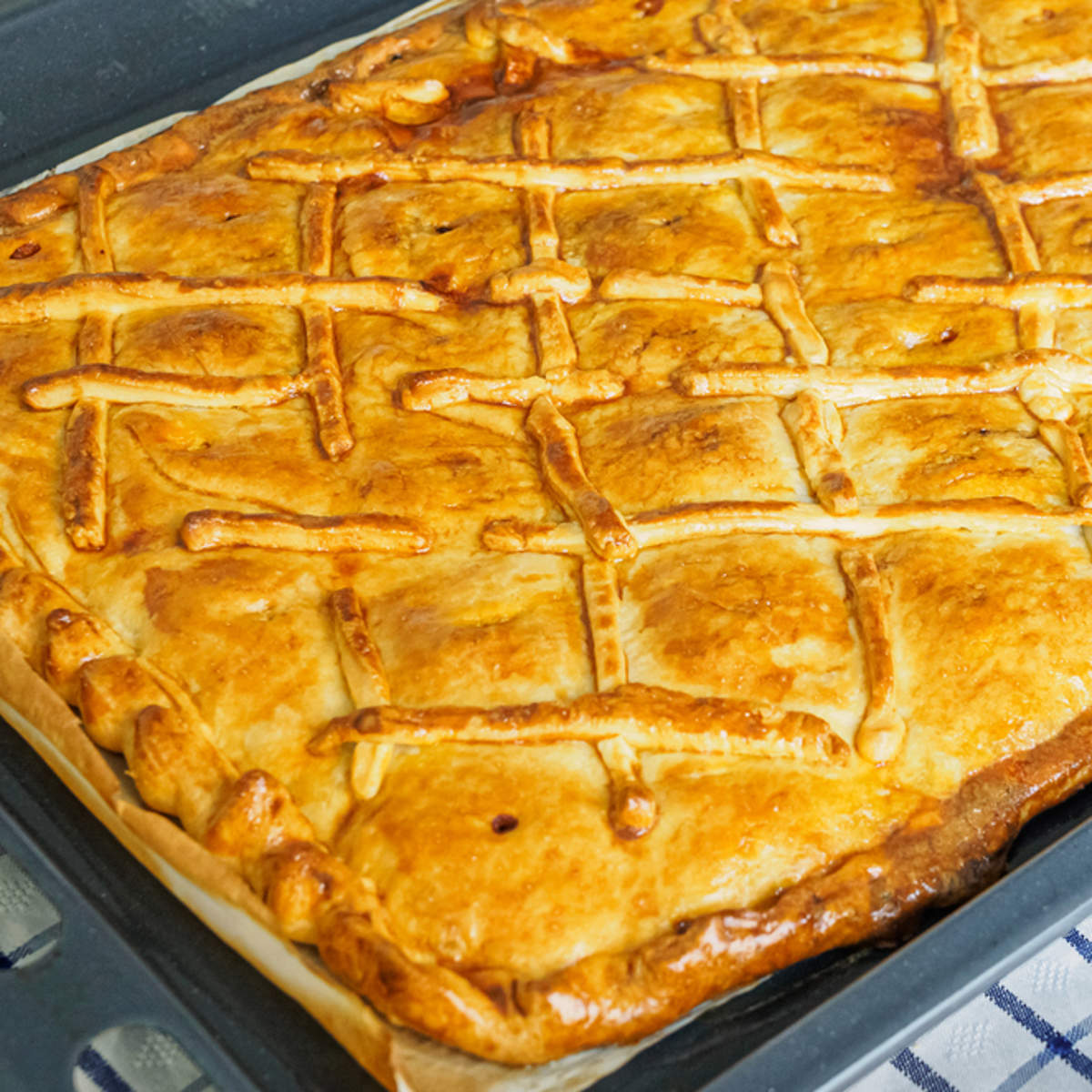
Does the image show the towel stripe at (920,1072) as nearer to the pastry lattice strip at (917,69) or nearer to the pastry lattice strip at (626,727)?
the pastry lattice strip at (626,727)

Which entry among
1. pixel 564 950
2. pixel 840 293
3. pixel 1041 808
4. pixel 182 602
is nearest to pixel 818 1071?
pixel 564 950

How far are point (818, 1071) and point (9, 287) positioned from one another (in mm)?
2032

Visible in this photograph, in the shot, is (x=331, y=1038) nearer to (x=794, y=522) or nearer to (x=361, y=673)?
(x=361, y=673)

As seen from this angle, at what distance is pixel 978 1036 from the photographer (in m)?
2.17

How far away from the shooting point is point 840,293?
2600mm

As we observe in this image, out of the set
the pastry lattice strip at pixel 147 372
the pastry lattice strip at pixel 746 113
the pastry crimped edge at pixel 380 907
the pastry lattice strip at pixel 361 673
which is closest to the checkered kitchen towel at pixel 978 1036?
the pastry crimped edge at pixel 380 907

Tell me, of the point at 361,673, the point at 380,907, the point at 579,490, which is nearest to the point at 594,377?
the point at 579,490

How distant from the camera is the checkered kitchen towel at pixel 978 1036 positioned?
193 centimetres

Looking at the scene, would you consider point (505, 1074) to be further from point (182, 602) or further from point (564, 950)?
point (182, 602)

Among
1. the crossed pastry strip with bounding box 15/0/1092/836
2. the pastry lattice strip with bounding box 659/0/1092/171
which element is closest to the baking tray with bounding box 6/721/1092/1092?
the crossed pastry strip with bounding box 15/0/1092/836

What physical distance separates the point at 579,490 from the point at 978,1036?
1085 mm

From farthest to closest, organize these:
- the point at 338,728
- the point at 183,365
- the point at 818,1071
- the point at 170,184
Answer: the point at 170,184
the point at 183,365
the point at 338,728
the point at 818,1071

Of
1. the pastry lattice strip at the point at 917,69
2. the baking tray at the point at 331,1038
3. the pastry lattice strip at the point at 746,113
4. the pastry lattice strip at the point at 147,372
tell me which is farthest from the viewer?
the pastry lattice strip at the point at 917,69

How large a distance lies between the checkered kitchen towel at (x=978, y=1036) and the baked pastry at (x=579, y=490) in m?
0.24
